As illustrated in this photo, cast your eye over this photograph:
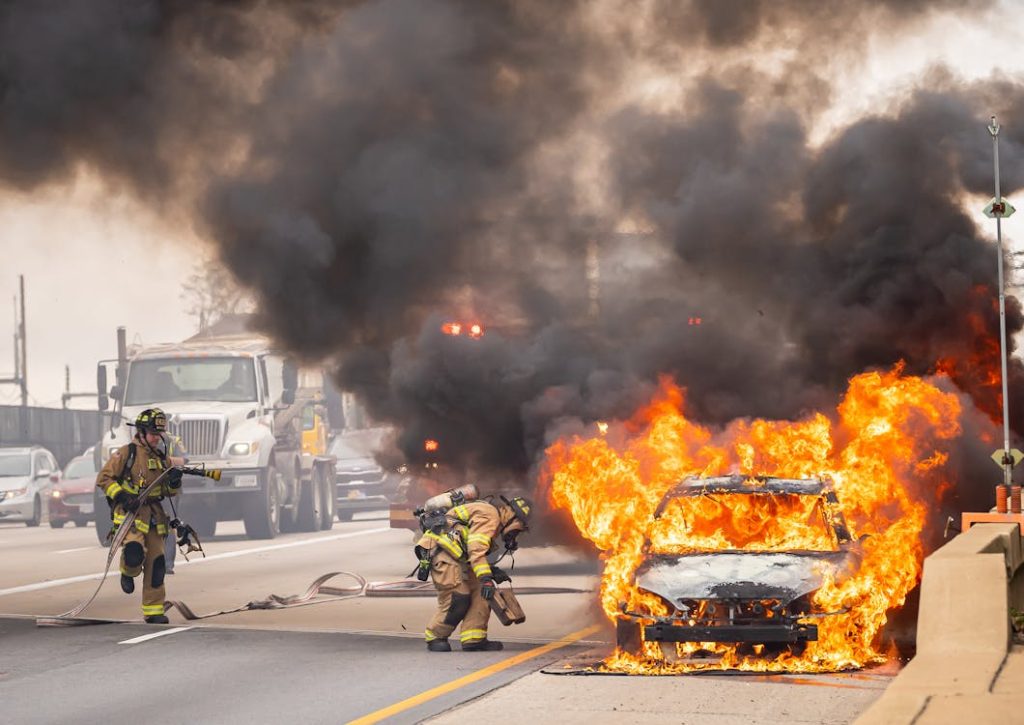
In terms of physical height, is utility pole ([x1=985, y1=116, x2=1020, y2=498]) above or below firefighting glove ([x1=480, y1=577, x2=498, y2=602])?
above

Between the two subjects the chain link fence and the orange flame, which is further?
the chain link fence

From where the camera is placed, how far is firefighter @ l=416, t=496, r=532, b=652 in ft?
37.5

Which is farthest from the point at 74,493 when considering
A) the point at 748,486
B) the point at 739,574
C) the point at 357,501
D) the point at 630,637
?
the point at 739,574

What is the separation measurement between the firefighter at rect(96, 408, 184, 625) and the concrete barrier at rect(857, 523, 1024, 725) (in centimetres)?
694

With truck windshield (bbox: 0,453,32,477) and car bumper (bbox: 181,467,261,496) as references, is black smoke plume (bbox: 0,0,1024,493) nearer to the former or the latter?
car bumper (bbox: 181,467,261,496)

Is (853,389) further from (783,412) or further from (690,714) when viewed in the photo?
(690,714)

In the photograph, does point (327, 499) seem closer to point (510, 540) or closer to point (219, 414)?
point (219, 414)

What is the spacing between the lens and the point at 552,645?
12.0m

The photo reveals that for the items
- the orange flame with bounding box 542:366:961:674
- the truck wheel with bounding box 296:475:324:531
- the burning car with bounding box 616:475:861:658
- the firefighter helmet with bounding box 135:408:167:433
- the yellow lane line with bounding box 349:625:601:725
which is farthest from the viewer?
the truck wheel with bounding box 296:475:324:531

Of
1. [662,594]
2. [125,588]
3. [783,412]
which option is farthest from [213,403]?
[662,594]

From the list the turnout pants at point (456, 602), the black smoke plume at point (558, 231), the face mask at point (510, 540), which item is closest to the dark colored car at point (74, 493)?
the black smoke plume at point (558, 231)

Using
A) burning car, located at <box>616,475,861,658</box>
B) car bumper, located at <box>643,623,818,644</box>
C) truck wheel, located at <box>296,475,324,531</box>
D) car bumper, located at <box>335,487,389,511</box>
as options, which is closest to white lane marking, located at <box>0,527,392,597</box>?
truck wheel, located at <box>296,475,324,531</box>

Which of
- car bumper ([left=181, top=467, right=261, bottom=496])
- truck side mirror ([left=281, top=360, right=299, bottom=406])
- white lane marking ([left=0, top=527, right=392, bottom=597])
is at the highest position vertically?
truck side mirror ([left=281, top=360, right=299, bottom=406])

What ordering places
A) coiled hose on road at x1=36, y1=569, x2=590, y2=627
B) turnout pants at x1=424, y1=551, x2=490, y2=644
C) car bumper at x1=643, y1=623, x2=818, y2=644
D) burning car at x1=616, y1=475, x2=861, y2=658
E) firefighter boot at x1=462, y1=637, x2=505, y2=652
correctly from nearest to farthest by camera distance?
car bumper at x1=643, y1=623, x2=818, y2=644
burning car at x1=616, y1=475, x2=861, y2=658
turnout pants at x1=424, y1=551, x2=490, y2=644
firefighter boot at x1=462, y1=637, x2=505, y2=652
coiled hose on road at x1=36, y1=569, x2=590, y2=627
